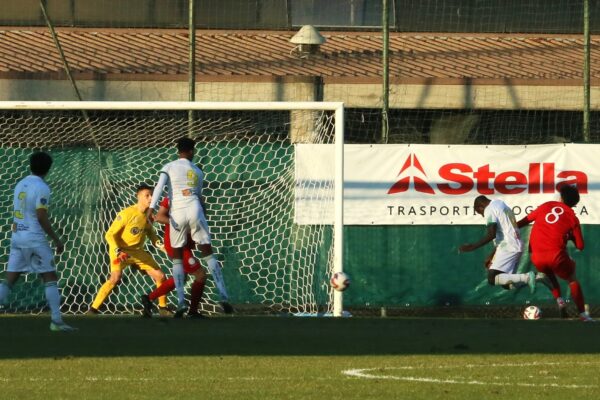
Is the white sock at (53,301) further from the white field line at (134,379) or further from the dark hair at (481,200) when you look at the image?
the dark hair at (481,200)

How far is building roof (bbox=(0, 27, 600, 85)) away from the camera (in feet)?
67.1

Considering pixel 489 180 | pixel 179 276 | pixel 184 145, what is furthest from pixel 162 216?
pixel 489 180

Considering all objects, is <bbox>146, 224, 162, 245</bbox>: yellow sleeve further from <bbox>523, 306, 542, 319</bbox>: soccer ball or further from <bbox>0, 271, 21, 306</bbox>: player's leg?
<bbox>523, 306, 542, 319</bbox>: soccer ball

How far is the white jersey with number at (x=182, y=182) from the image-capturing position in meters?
14.8

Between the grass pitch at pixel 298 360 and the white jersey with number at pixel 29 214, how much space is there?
2.78ft

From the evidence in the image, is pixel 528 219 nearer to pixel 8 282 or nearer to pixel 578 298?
pixel 578 298

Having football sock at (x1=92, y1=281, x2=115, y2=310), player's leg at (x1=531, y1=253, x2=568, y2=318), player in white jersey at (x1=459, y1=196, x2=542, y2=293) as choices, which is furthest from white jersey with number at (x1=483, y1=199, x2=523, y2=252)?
football sock at (x1=92, y1=281, x2=115, y2=310)

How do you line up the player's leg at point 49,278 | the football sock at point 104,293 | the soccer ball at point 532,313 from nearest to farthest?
the player's leg at point 49,278
the soccer ball at point 532,313
the football sock at point 104,293

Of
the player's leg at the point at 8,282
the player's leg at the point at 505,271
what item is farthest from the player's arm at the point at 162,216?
the player's leg at the point at 505,271

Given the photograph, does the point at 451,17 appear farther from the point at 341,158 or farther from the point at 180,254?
the point at 180,254

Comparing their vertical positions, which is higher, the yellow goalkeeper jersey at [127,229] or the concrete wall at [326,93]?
the concrete wall at [326,93]

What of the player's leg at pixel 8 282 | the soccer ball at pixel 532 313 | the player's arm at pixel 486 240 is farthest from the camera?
the player's arm at pixel 486 240

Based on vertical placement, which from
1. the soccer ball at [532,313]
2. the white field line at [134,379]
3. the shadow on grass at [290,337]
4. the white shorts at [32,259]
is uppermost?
the white shorts at [32,259]

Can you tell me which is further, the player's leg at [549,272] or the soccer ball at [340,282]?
the player's leg at [549,272]
